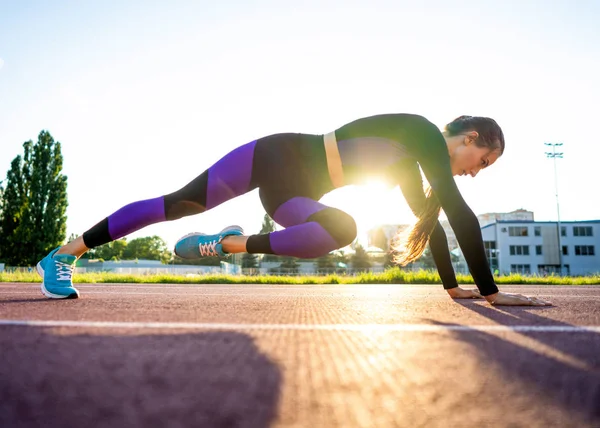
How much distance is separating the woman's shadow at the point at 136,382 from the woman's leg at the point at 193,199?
164 cm

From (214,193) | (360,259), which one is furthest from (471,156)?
(360,259)

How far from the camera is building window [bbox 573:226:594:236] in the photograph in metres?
51.4

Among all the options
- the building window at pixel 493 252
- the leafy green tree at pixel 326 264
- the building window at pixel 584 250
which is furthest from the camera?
the leafy green tree at pixel 326 264

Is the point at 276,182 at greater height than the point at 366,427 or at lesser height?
greater

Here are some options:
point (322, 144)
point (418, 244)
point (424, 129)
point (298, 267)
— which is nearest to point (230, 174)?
point (322, 144)

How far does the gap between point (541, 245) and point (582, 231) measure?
506 centimetres

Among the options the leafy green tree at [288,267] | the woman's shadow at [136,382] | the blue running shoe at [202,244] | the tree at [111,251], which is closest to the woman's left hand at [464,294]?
the blue running shoe at [202,244]

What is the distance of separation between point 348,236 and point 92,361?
1720 mm

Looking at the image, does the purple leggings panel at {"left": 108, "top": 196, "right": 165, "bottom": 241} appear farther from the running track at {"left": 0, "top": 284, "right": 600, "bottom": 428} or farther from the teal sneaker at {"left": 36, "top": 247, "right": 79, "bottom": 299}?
the running track at {"left": 0, "top": 284, "right": 600, "bottom": 428}

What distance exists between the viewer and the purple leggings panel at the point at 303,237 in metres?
Result: 2.49

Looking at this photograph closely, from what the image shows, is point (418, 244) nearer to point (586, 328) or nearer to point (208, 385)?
point (586, 328)

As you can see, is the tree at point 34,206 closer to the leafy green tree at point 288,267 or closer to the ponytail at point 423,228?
the leafy green tree at point 288,267

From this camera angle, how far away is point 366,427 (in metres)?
0.60

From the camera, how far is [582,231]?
51.8m
